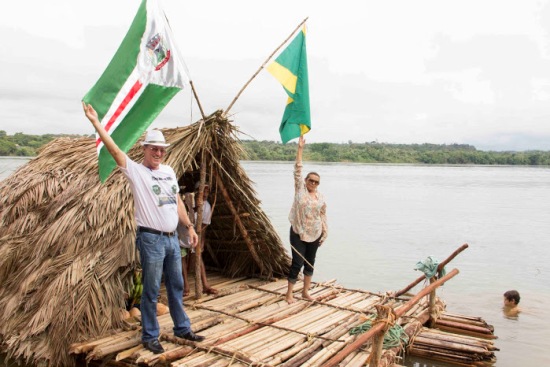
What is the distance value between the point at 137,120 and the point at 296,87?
7.00 ft

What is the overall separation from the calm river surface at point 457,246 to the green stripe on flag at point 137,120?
1.83 metres

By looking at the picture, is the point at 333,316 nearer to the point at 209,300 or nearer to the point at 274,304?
the point at 274,304

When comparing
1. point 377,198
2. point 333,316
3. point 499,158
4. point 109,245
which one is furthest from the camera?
point 499,158

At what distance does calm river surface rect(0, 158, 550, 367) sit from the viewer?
8703mm

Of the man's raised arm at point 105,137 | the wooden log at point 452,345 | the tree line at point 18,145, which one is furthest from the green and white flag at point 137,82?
the tree line at point 18,145

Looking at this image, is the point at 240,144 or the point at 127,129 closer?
the point at 127,129

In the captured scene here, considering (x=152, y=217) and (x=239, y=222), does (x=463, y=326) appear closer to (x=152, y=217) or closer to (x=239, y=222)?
(x=239, y=222)

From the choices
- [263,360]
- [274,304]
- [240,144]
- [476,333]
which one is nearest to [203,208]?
[240,144]

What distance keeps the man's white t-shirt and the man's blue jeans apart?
0.38 feet

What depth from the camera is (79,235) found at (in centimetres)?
496

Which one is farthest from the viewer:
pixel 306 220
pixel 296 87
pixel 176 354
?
pixel 296 87

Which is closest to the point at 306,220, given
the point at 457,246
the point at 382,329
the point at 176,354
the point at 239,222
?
the point at 239,222

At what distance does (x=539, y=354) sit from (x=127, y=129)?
6.32m

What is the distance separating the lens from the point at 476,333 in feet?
20.4
